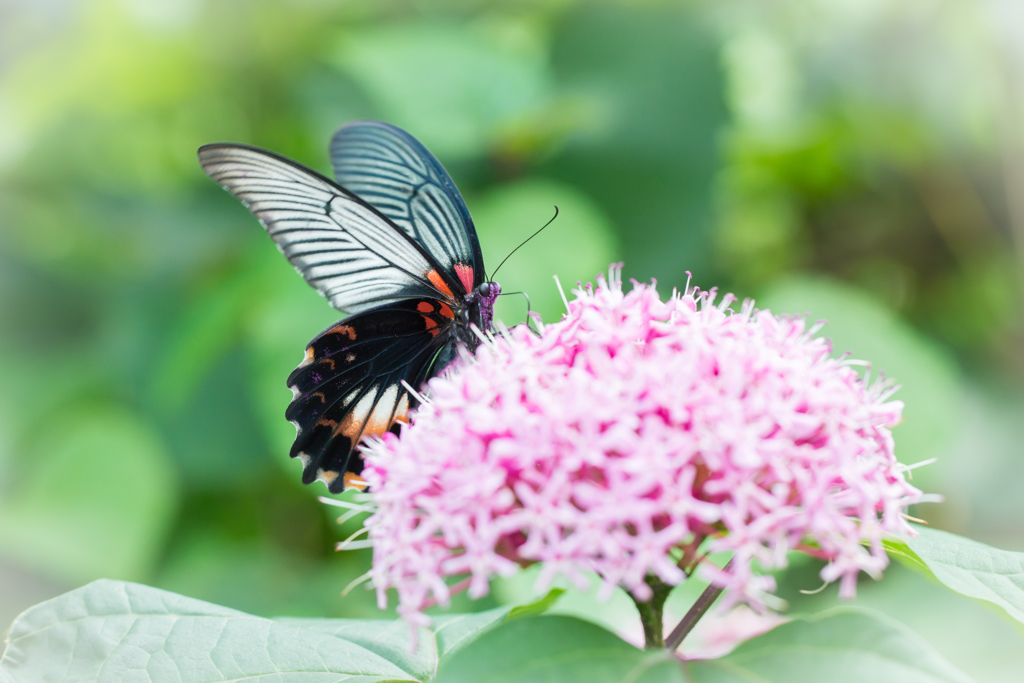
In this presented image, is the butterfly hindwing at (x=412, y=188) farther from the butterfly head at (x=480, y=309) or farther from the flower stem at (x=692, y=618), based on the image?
the flower stem at (x=692, y=618)

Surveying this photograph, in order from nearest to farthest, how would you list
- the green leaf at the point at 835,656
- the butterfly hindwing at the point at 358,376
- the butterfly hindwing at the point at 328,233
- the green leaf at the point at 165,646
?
the green leaf at the point at 835,656
the green leaf at the point at 165,646
the butterfly hindwing at the point at 328,233
the butterfly hindwing at the point at 358,376

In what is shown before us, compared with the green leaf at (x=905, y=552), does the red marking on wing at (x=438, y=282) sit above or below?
above

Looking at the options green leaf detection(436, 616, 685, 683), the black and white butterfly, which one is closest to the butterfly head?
the black and white butterfly

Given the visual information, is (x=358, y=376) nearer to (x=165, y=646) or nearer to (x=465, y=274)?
(x=465, y=274)

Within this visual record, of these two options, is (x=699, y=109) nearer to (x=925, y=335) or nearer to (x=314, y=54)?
(x=925, y=335)

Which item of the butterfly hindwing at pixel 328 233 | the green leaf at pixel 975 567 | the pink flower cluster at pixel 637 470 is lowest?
the green leaf at pixel 975 567

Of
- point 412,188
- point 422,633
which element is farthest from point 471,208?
point 422,633

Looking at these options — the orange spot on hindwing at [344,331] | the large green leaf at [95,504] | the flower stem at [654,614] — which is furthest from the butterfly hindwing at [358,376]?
the large green leaf at [95,504]
